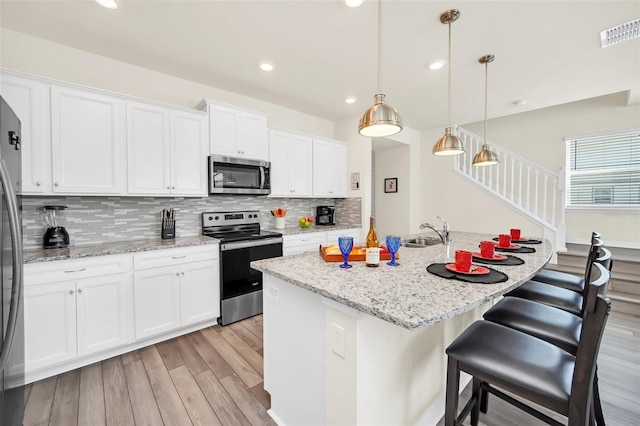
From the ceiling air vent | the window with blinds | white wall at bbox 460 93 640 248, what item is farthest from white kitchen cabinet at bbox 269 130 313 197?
the window with blinds

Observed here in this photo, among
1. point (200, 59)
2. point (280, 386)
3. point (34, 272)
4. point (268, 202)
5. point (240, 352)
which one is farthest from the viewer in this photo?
point (268, 202)

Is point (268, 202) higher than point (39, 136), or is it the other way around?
point (39, 136)

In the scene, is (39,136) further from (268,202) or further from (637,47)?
(637,47)

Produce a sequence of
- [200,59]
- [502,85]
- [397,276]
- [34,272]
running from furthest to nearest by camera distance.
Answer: [502,85] → [200,59] → [34,272] → [397,276]

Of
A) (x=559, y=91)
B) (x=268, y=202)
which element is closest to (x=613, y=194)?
(x=559, y=91)

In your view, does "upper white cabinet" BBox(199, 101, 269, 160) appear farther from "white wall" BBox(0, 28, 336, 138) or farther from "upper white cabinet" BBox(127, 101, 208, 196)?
"white wall" BBox(0, 28, 336, 138)

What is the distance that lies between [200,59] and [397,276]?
271cm

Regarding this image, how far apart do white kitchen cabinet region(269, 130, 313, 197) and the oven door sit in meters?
0.93

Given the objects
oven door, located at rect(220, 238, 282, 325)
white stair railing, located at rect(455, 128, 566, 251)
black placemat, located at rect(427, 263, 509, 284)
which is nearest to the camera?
black placemat, located at rect(427, 263, 509, 284)

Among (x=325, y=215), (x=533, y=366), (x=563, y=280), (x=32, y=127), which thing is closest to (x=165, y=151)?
(x=32, y=127)

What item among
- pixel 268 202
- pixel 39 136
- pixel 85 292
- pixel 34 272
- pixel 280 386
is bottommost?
pixel 280 386

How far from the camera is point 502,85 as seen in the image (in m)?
3.12

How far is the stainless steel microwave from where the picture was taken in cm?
295

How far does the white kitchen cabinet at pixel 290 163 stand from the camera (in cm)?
356
